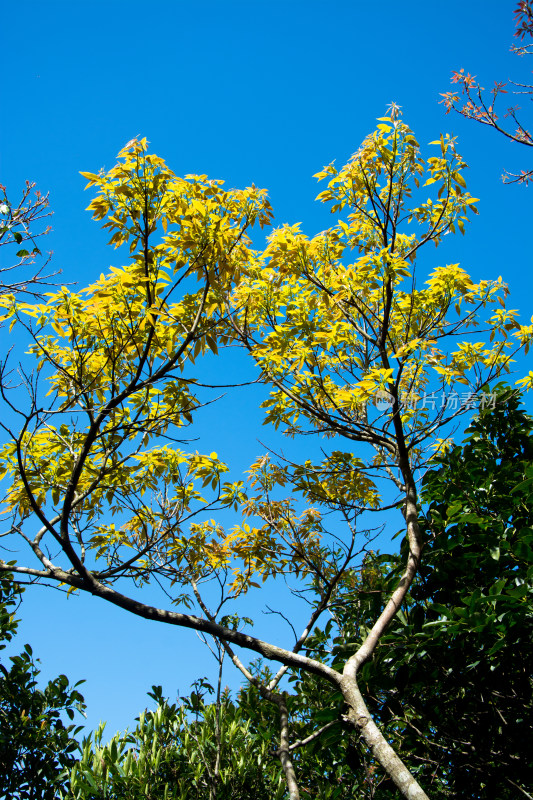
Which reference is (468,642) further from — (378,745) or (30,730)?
(30,730)

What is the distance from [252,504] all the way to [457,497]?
97.5 inches

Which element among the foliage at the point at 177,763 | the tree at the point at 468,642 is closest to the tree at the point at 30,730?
the foliage at the point at 177,763

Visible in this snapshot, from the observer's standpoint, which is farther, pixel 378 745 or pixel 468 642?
pixel 468 642

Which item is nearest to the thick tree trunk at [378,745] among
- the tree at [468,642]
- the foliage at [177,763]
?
the tree at [468,642]

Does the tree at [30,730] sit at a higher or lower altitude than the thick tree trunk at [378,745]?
higher

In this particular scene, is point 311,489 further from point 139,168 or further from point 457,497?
point 139,168

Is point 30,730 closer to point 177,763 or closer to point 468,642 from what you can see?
point 177,763

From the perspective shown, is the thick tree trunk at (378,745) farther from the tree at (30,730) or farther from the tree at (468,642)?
the tree at (30,730)

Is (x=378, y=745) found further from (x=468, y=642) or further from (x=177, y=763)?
(x=177, y=763)

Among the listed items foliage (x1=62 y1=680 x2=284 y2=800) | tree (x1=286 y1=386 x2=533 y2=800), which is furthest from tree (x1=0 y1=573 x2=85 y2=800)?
tree (x1=286 y1=386 x2=533 y2=800)

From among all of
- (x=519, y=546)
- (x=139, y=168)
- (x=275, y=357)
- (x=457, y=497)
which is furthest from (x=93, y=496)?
(x=519, y=546)

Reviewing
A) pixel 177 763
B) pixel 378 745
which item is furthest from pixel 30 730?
pixel 378 745

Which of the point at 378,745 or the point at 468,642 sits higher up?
the point at 468,642

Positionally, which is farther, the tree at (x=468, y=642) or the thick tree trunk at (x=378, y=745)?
the tree at (x=468, y=642)
